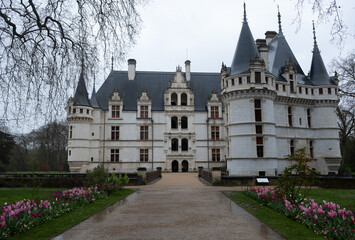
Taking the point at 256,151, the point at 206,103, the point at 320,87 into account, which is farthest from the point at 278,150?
the point at 206,103

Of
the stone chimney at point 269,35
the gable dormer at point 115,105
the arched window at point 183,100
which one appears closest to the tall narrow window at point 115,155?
the gable dormer at point 115,105

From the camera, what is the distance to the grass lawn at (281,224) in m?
6.32

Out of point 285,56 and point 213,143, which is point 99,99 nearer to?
point 213,143

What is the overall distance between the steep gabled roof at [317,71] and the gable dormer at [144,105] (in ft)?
62.4

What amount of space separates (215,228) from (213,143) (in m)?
28.9

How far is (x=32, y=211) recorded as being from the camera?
7.74 m

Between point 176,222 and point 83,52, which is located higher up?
point 83,52

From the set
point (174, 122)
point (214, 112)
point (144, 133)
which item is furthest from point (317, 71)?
point (144, 133)

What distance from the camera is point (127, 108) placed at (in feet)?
119

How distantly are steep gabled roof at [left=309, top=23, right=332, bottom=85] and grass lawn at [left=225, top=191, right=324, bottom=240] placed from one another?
74.9 ft

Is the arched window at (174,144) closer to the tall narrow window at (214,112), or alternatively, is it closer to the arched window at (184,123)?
the arched window at (184,123)

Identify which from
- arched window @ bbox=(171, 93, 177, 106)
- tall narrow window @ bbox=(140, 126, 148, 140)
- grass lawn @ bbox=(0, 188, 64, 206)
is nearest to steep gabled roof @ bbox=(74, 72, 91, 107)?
grass lawn @ bbox=(0, 188, 64, 206)

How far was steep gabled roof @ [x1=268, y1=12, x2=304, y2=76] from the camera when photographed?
28414mm

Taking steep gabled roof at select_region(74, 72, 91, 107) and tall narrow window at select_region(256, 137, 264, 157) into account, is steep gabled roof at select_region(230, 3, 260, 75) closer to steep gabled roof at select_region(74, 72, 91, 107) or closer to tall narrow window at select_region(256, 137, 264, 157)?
tall narrow window at select_region(256, 137, 264, 157)
